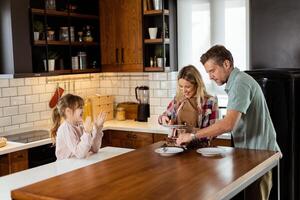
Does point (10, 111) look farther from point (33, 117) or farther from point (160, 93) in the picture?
point (160, 93)

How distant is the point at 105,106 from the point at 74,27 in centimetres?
102

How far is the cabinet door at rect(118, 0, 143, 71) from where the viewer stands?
480cm

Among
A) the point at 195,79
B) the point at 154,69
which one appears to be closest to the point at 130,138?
the point at 154,69

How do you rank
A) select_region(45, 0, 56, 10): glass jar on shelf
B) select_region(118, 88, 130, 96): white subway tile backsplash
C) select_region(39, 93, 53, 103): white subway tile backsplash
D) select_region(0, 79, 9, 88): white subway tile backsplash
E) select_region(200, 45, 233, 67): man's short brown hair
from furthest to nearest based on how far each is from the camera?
select_region(118, 88, 130, 96): white subway tile backsplash, select_region(39, 93, 53, 103): white subway tile backsplash, select_region(45, 0, 56, 10): glass jar on shelf, select_region(0, 79, 9, 88): white subway tile backsplash, select_region(200, 45, 233, 67): man's short brown hair

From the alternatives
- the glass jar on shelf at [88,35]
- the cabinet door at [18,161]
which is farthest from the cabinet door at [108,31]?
the cabinet door at [18,161]

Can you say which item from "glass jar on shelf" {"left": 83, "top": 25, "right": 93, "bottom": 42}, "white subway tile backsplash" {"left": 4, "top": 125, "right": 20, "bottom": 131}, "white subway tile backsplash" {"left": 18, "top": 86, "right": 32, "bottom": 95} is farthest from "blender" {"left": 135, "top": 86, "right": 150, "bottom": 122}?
"white subway tile backsplash" {"left": 4, "top": 125, "right": 20, "bottom": 131}

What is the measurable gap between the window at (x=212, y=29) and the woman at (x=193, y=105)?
157 cm

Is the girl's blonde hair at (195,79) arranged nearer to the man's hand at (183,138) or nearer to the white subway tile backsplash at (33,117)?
the man's hand at (183,138)

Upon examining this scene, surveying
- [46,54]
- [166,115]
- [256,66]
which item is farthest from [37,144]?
[256,66]

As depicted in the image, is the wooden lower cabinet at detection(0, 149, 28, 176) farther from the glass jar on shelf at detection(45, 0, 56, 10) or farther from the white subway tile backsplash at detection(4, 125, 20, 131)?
the glass jar on shelf at detection(45, 0, 56, 10)

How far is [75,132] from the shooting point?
9.68 feet

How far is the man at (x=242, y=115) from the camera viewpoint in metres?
2.51

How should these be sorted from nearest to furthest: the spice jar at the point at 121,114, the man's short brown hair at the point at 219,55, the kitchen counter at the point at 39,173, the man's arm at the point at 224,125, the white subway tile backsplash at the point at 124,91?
the kitchen counter at the point at 39,173 → the man's arm at the point at 224,125 → the man's short brown hair at the point at 219,55 → the spice jar at the point at 121,114 → the white subway tile backsplash at the point at 124,91

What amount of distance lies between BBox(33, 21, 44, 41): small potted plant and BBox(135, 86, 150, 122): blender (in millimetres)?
1344
